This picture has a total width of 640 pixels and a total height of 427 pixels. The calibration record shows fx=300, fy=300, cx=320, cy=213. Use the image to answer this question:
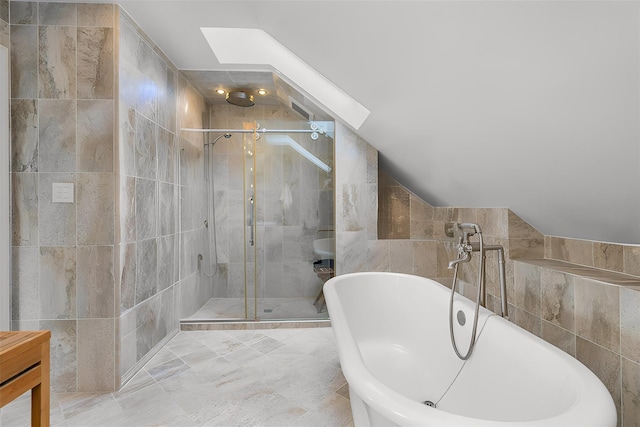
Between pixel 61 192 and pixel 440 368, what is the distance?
7.98 ft

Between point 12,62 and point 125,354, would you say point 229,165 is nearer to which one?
point 12,62

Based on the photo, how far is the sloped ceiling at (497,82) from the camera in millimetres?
901

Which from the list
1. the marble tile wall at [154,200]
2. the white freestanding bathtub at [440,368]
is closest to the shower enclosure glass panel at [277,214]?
the marble tile wall at [154,200]

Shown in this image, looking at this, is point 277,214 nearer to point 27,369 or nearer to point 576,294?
point 27,369

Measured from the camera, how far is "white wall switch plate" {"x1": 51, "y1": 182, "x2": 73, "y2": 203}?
1786 mm

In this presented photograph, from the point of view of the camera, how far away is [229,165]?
2986mm

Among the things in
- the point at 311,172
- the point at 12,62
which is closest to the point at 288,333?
the point at 311,172

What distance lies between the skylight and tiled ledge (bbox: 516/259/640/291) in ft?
4.85

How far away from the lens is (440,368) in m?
1.67

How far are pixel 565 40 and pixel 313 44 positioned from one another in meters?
1.24

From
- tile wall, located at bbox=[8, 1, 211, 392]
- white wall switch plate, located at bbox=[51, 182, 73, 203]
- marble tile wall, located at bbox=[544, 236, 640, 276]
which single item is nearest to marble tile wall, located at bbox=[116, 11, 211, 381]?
tile wall, located at bbox=[8, 1, 211, 392]

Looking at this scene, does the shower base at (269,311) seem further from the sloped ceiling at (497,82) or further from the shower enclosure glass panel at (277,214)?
the sloped ceiling at (497,82)

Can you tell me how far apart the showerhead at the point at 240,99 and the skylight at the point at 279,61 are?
64cm

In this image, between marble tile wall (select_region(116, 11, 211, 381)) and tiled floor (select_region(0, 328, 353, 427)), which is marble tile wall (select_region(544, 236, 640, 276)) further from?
marble tile wall (select_region(116, 11, 211, 381))
